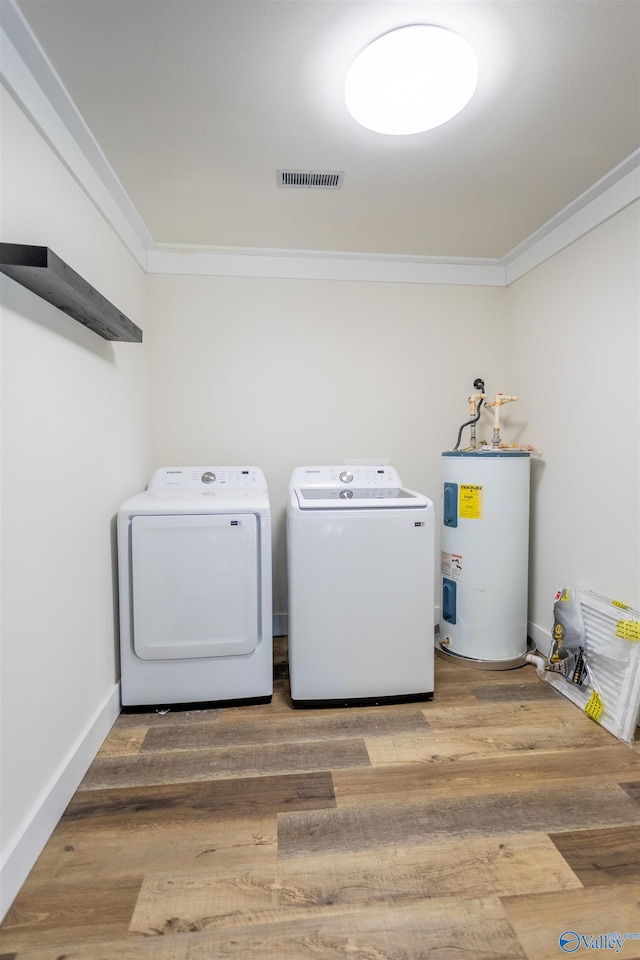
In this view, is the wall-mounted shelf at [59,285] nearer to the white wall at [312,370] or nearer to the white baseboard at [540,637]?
the white wall at [312,370]

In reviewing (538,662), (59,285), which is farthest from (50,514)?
(538,662)

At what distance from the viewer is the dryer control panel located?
8.13ft

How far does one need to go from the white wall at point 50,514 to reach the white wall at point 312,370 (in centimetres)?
70

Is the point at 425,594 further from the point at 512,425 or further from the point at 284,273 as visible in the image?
the point at 284,273

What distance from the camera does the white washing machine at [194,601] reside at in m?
1.99

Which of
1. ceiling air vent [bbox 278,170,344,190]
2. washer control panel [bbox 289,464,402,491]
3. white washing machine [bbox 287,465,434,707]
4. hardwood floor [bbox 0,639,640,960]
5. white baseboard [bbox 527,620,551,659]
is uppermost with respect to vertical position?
ceiling air vent [bbox 278,170,344,190]

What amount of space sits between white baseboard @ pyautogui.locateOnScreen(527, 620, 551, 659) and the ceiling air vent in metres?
2.45

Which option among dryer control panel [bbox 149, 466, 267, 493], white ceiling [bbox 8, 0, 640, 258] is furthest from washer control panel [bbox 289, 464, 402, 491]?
→ white ceiling [bbox 8, 0, 640, 258]

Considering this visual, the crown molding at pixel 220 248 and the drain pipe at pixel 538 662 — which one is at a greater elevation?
the crown molding at pixel 220 248

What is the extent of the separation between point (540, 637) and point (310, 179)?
2570 millimetres

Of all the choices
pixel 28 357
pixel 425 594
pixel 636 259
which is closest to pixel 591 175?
pixel 636 259

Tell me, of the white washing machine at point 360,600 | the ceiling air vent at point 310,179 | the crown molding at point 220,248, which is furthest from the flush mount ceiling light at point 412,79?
the white washing machine at point 360,600

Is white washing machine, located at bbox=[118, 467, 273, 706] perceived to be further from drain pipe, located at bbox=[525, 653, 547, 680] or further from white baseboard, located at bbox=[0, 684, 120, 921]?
drain pipe, located at bbox=[525, 653, 547, 680]

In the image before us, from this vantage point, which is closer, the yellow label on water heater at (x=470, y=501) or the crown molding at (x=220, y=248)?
the crown molding at (x=220, y=248)
